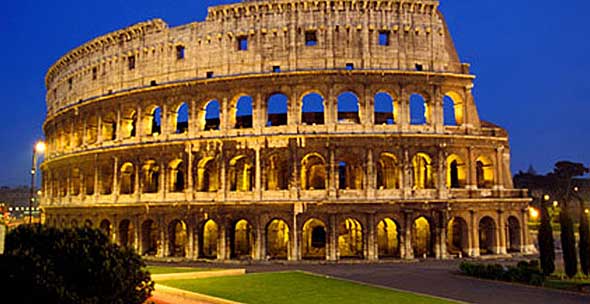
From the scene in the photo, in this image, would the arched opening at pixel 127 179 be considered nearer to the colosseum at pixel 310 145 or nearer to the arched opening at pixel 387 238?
the colosseum at pixel 310 145

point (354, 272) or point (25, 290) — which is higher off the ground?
point (25, 290)

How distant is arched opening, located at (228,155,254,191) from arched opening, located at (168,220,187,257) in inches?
158

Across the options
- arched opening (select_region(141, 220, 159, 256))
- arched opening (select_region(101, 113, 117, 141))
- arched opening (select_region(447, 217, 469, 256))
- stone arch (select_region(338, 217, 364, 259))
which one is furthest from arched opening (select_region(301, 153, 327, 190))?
arched opening (select_region(101, 113, 117, 141))

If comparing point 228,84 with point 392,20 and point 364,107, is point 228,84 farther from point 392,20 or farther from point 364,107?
point 392,20

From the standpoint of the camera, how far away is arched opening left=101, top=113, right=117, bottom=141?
113 feet

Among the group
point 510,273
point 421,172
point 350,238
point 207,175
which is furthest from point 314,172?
point 510,273

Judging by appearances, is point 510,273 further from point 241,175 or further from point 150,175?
point 150,175

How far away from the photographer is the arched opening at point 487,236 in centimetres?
2936

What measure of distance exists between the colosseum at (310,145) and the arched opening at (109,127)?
181cm

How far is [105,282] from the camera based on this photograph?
10836 millimetres

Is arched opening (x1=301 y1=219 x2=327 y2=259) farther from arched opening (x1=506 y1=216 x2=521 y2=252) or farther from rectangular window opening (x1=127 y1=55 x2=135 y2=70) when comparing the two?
rectangular window opening (x1=127 y1=55 x2=135 y2=70)

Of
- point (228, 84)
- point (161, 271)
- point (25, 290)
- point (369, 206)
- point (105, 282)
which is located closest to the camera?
point (25, 290)

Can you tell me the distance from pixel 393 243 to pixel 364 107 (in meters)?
8.54

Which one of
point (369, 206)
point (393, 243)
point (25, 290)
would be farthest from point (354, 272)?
point (25, 290)
